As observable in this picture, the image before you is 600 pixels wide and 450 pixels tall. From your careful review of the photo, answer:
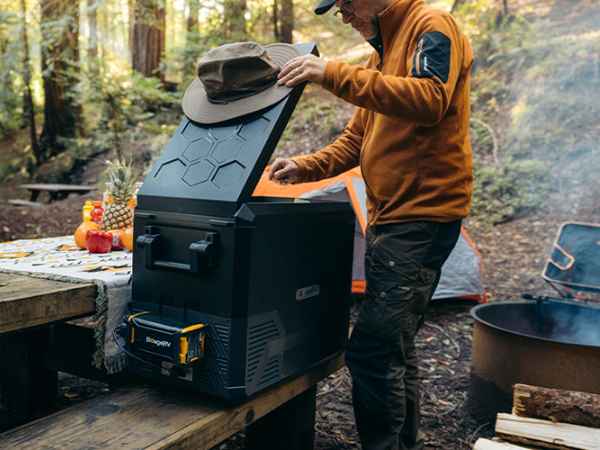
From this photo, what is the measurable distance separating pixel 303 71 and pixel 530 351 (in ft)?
5.78

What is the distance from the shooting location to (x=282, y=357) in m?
2.07

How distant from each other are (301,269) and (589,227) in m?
2.95

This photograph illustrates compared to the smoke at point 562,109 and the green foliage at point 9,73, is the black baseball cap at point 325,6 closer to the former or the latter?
the smoke at point 562,109

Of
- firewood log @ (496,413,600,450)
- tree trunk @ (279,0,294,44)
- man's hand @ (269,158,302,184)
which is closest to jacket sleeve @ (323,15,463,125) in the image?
man's hand @ (269,158,302,184)

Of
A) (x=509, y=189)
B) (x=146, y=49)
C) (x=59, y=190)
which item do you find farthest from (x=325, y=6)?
(x=146, y=49)

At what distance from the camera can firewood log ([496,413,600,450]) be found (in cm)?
207

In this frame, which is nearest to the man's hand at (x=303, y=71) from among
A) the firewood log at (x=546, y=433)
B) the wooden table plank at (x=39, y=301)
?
the wooden table plank at (x=39, y=301)

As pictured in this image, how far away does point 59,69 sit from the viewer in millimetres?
11797

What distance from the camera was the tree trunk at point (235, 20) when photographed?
8438 millimetres

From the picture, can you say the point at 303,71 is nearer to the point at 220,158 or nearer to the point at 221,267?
the point at 220,158

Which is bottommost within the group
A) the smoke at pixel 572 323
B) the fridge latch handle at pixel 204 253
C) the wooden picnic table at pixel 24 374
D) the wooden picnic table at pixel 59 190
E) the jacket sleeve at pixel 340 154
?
the wooden picnic table at pixel 24 374

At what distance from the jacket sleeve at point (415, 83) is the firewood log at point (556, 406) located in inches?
46.6

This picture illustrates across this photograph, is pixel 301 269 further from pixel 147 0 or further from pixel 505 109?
pixel 505 109

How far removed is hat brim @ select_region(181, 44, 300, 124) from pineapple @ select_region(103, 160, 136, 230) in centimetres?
84
